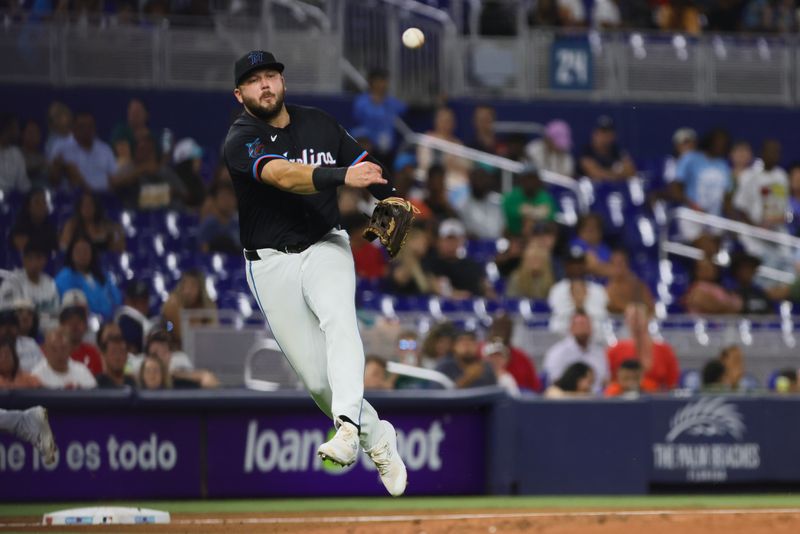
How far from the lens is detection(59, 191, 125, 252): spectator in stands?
1099 centimetres

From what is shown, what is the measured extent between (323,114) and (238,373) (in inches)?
152

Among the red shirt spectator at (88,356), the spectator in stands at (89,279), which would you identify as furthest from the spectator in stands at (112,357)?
the spectator in stands at (89,279)

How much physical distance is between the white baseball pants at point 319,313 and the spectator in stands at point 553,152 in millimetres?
9403

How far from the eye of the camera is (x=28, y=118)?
13.4 meters

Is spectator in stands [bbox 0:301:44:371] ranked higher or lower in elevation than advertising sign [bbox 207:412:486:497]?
higher

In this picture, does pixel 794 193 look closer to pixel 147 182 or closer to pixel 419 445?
pixel 147 182

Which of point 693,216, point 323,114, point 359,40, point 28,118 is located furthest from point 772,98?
point 323,114

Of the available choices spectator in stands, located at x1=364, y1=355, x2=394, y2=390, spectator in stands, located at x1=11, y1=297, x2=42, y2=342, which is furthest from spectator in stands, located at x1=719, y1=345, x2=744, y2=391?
spectator in stands, located at x1=11, y1=297, x2=42, y2=342

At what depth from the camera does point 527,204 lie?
47.8 feet


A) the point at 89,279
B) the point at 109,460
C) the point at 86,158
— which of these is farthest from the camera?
the point at 86,158

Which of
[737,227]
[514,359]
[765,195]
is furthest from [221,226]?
[765,195]

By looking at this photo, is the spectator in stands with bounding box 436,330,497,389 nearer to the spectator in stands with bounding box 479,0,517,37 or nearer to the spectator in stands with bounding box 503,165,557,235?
the spectator in stands with bounding box 503,165,557,235

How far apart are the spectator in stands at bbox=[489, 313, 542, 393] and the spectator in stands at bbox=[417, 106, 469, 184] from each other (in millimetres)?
4089

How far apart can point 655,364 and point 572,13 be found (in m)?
7.11
